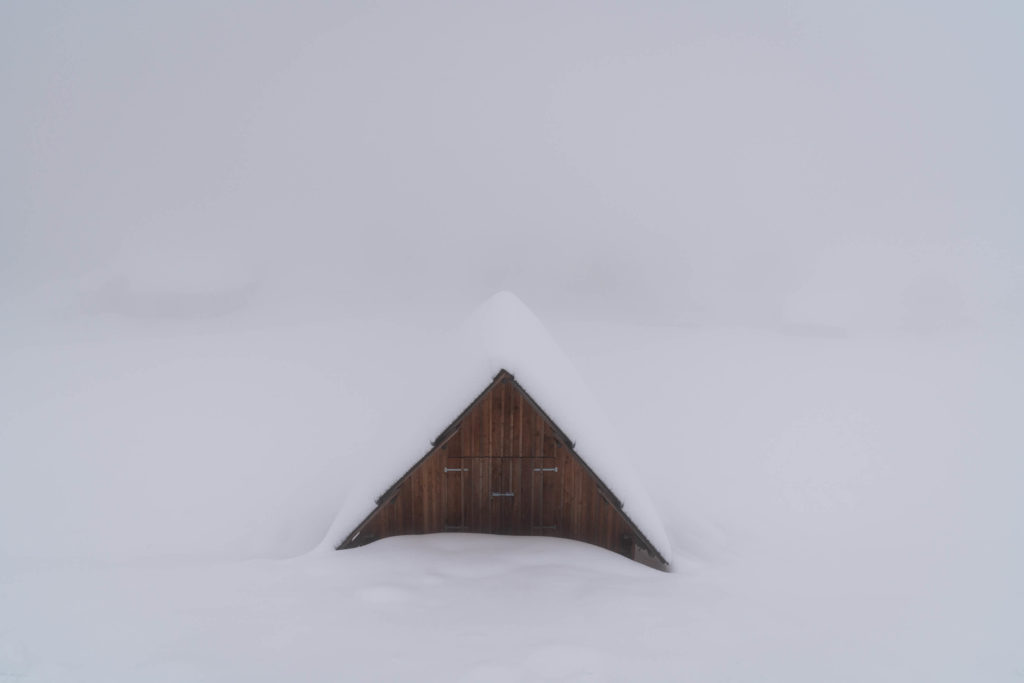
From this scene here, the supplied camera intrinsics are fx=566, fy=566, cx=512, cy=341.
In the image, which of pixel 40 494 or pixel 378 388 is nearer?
pixel 40 494

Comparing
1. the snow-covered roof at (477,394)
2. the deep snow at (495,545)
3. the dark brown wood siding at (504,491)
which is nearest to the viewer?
the deep snow at (495,545)

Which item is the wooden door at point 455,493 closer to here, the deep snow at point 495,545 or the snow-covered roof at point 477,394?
the deep snow at point 495,545

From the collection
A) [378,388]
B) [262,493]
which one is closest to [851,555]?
[262,493]

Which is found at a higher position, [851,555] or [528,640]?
[851,555]

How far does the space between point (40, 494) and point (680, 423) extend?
65.5ft

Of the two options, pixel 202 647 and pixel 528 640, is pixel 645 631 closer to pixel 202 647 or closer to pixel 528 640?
pixel 528 640

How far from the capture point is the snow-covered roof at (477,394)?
9.63 m

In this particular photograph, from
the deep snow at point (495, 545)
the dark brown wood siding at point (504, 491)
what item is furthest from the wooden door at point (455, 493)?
the deep snow at point (495, 545)

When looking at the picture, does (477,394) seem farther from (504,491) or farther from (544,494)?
(544,494)

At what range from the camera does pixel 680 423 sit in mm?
21547

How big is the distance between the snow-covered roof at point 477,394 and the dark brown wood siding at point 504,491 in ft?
1.67

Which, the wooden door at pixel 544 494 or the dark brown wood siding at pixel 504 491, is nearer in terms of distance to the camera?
the dark brown wood siding at pixel 504 491

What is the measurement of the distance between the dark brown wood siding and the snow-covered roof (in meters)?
0.51

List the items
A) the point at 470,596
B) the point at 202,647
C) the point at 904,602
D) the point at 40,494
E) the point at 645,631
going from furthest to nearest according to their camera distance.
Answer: the point at 40,494 < the point at 904,602 < the point at 470,596 < the point at 645,631 < the point at 202,647
